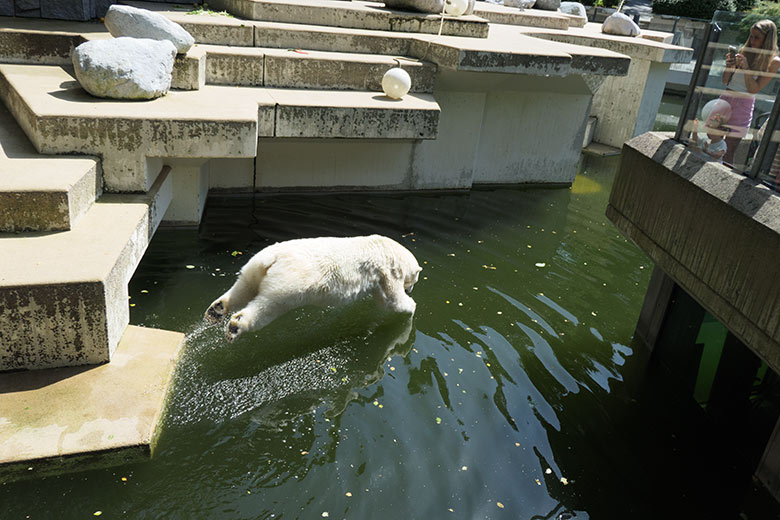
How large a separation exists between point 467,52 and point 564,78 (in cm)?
273

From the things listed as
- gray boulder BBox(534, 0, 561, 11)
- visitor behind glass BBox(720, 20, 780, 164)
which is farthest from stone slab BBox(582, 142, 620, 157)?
visitor behind glass BBox(720, 20, 780, 164)

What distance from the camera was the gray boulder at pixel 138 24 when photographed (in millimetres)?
7211

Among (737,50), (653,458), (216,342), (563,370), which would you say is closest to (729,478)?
(653,458)

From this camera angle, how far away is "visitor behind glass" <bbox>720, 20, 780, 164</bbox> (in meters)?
4.61

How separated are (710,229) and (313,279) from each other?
9.64 ft

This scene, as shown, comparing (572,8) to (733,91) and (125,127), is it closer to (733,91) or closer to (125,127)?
(733,91)

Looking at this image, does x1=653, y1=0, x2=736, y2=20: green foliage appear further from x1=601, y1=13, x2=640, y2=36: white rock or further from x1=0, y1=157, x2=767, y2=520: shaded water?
x1=0, y1=157, x2=767, y2=520: shaded water

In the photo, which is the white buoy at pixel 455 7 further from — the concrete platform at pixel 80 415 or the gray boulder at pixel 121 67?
the concrete platform at pixel 80 415

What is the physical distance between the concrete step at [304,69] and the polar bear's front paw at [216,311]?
13.7 ft

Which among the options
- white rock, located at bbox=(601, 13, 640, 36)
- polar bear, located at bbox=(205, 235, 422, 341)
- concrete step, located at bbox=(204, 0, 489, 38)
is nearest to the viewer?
polar bear, located at bbox=(205, 235, 422, 341)

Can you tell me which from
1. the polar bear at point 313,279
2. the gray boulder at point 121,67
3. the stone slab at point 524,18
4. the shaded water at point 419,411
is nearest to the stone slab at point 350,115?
the shaded water at point 419,411

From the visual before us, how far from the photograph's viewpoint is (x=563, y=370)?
598cm

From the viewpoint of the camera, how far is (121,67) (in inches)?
253

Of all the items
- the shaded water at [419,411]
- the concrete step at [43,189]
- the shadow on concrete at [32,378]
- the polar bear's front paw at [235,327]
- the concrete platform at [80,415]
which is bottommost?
the shaded water at [419,411]
